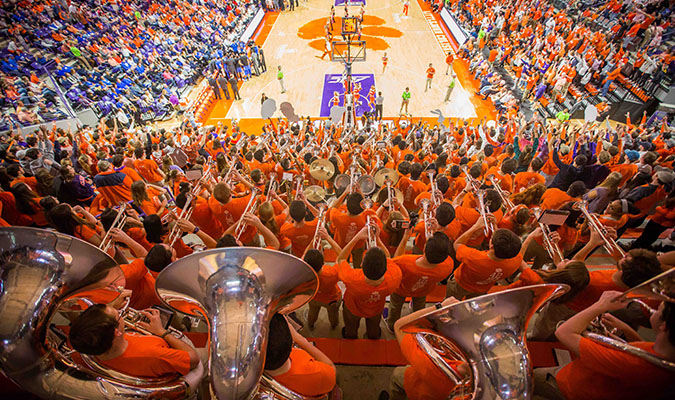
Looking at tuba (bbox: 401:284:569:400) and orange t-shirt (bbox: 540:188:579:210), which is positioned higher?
tuba (bbox: 401:284:569:400)

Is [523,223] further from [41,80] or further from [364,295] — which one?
[41,80]

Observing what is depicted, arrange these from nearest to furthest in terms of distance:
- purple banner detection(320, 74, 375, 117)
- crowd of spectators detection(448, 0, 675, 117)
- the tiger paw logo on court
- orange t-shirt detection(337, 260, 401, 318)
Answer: orange t-shirt detection(337, 260, 401, 318) < crowd of spectators detection(448, 0, 675, 117) < purple banner detection(320, 74, 375, 117) < the tiger paw logo on court

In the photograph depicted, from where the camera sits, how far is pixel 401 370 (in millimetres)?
2633

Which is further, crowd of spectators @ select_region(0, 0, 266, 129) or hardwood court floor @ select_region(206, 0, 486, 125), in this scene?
hardwood court floor @ select_region(206, 0, 486, 125)

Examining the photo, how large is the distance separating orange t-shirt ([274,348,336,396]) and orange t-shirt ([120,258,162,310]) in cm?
192

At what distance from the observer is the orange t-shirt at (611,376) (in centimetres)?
177

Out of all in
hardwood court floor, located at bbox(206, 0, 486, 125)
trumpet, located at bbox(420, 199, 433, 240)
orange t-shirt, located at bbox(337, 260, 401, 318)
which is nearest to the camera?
orange t-shirt, located at bbox(337, 260, 401, 318)

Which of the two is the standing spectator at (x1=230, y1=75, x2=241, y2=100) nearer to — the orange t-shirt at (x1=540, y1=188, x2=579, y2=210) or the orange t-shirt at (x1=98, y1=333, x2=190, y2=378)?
the orange t-shirt at (x1=540, y1=188, x2=579, y2=210)

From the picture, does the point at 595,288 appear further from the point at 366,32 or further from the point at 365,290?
the point at 366,32

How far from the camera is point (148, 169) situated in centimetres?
629

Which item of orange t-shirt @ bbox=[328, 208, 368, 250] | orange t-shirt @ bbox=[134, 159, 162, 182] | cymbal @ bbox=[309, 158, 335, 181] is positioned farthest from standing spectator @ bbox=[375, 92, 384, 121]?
orange t-shirt @ bbox=[328, 208, 368, 250]

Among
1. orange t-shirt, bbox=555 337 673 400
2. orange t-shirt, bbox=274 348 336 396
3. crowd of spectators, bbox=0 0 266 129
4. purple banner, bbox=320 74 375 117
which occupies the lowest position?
purple banner, bbox=320 74 375 117

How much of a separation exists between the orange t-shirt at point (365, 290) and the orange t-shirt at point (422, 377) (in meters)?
0.63

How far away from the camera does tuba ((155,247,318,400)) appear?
196 cm
